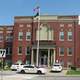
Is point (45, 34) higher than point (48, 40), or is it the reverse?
point (45, 34)

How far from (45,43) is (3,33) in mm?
12998

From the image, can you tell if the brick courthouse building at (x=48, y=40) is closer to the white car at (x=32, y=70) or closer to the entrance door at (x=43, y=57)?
the entrance door at (x=43, y=57)

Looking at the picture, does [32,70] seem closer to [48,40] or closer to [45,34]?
[48,40]

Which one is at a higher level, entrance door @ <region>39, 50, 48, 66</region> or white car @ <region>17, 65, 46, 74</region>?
entrance door @ <region>39, 50, 48, 66</region>

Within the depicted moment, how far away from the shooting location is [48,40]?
254 ft

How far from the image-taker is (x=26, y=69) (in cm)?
5650

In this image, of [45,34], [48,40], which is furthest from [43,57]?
[45,34]

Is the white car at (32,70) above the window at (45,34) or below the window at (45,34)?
below

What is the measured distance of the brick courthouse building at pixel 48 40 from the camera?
7706cm

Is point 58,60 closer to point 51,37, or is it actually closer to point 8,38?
point 51,37

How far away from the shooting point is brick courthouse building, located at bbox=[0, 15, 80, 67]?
77062 millimetres

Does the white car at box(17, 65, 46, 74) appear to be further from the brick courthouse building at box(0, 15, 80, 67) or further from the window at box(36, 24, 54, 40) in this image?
the window at box(36, 24, 54, 40)

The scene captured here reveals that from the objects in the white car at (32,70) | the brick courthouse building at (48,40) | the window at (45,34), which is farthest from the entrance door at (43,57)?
the white car at (32,70)

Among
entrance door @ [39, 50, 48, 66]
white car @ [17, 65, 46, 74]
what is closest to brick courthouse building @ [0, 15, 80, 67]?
entrance door @ [39, 50, 48, 66]
